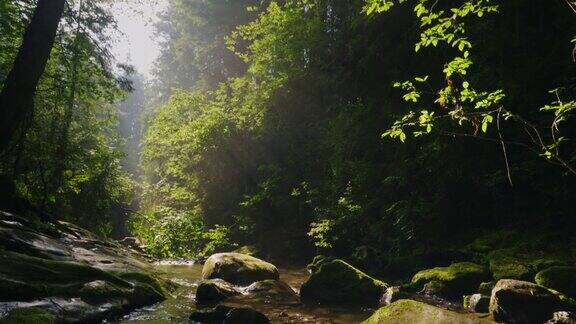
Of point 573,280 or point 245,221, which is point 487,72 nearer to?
point 573,280

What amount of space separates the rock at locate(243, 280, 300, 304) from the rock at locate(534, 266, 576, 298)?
18.9ft

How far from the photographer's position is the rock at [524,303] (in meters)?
8.10

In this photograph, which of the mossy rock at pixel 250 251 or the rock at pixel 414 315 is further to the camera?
the mossy rock at pixel 250 251

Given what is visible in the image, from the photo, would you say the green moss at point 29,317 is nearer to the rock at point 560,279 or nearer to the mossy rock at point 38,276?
the mossy rock at point 38,276

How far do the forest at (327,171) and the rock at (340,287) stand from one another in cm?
6

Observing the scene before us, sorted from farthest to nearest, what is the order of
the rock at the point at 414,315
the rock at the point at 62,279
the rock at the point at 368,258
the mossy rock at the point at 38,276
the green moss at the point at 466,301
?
1. the rock at the point at 368,258
2. the green moss at the point at 466,301
3. the rock at the point at 414,315
4. the rock at the point at 62,279
5. the mossy rock at the point at 38,276

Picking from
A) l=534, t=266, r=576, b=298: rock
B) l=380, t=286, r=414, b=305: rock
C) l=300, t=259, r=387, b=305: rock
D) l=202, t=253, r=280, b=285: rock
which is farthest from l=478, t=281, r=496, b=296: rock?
l=202, t=253, r=280, b=285: rock

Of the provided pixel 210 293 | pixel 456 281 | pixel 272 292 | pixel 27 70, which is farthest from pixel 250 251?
pixel 27 70

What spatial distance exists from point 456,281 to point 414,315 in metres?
5.02

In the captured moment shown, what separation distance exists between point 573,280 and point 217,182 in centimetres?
1956

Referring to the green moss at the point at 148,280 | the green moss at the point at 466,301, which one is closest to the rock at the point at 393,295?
the green moss at the point at 466,301

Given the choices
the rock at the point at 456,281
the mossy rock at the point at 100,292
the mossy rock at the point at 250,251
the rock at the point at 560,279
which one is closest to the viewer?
the mossy rock at the point at 100,292

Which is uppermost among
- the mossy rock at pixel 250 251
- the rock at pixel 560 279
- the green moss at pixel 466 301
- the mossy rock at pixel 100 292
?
the mossy rock at pixel 250 251

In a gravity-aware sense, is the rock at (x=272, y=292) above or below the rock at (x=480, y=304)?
below
